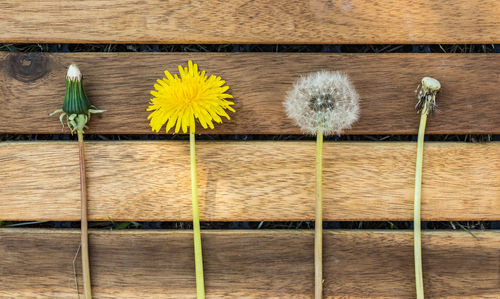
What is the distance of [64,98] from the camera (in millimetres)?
833

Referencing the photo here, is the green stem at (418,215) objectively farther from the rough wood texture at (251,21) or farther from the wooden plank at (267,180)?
the rough wood texture at (251,21)

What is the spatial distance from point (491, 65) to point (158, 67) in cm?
67

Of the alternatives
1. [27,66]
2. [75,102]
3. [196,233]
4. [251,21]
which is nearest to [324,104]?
[251,21]

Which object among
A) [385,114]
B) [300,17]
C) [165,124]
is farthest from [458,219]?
[165,124]

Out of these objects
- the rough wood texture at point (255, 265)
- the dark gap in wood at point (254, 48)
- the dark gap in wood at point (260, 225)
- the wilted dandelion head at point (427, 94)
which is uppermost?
the dark gap in wood at point (254, 48)

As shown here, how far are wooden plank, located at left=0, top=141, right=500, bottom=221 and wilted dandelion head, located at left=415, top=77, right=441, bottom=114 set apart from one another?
0.08m

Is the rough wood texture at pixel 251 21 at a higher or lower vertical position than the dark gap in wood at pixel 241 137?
higher

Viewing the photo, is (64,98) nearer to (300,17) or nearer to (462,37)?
(300,17)

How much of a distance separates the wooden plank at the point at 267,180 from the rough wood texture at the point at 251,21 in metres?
0.21

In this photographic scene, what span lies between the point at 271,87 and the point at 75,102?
376 mm

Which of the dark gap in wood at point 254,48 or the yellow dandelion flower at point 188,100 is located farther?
the dark gap in wood at point 254,48

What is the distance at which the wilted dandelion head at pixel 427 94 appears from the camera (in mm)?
796

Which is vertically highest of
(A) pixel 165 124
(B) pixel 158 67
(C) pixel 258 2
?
(C) pixel 258 2

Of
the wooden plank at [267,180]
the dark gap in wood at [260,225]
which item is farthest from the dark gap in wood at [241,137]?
the dark gap in wood at [260,225]
